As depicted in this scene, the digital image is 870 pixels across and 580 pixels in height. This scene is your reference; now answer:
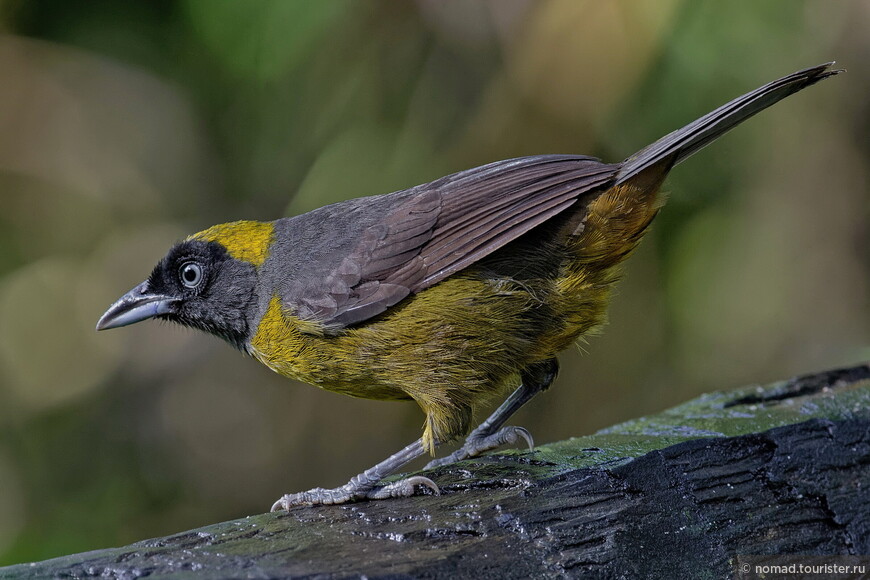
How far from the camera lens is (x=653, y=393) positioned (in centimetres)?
614

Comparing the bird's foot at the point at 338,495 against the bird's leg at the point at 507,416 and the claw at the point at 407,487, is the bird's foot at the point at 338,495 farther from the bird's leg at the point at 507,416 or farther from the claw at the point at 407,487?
the bird's leg at the point at 507,416

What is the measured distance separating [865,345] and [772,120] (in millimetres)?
1605

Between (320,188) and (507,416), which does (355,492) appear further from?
(320,188)

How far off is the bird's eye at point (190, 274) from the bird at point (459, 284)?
0.25 meters

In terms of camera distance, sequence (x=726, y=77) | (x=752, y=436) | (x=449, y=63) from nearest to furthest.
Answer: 1. (x=752, y=436)
2. (x=726, y=77)
3. (x=449, y=63)

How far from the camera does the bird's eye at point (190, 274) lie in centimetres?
392

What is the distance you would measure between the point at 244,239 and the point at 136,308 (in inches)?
21.4

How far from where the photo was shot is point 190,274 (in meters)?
3.96

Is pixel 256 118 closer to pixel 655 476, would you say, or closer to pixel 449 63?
pixel 449 63

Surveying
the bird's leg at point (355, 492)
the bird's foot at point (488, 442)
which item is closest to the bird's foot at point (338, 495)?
the bird's leg at point (355, 492)

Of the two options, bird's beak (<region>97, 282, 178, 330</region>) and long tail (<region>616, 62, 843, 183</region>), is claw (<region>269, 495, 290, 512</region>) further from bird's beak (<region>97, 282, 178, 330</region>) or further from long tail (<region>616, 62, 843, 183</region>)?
long tail (<region>616, 62, 843, 183</region>)

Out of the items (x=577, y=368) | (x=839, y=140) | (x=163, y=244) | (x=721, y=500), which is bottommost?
(x=721, y=500)

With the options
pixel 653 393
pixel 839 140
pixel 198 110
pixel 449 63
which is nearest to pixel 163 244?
pixel 198 110

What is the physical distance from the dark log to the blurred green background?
2.78 m
